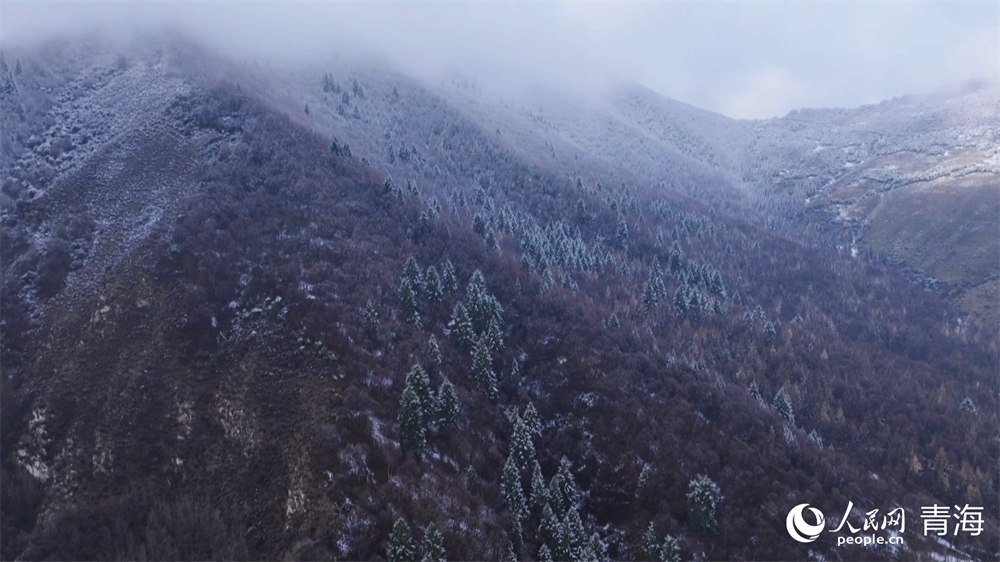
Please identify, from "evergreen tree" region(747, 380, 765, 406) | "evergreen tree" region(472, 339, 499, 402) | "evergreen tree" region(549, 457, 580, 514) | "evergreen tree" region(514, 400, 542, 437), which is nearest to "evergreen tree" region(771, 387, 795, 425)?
"evergreen tree" region(747, 380, 765, 406)

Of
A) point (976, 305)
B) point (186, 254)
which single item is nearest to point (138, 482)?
point (186, 254)

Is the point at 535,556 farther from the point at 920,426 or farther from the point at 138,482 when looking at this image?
the point at 920,426

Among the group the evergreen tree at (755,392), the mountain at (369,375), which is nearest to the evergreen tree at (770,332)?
the mountain at (369,375)

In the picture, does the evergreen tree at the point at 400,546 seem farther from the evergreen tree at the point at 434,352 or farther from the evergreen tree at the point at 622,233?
the evergreen tree at the point at 622,233

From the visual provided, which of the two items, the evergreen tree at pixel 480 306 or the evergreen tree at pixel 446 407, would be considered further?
the evergreen tree at pixel 480 306

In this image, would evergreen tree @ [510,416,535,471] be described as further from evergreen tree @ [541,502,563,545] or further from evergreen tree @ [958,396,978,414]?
evergreen tree @ [958,396,978,414]

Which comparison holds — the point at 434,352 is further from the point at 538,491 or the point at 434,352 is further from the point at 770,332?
the point at 770,332

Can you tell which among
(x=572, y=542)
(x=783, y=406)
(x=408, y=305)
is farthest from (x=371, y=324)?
(x=783, y=406)
